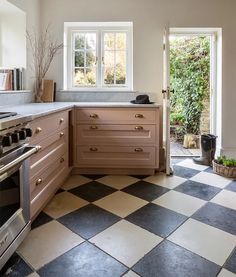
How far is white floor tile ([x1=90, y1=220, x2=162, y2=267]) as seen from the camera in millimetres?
1472

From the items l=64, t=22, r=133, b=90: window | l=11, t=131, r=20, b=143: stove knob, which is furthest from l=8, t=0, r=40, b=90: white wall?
l=11, t=131, r=20, b=143: stove knob

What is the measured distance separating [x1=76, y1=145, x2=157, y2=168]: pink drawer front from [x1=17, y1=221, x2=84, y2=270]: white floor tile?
1.12 m

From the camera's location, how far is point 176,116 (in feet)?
16.6

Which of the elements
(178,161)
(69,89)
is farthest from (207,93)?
(69,89)

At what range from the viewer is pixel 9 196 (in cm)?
138

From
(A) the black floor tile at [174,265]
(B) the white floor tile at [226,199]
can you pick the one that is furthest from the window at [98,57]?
(A) the black floor tile at [174,265]

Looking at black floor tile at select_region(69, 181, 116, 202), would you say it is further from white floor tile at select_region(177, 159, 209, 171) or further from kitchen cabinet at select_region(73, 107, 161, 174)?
white floor tile at select_region(177, 159, 209, 171)

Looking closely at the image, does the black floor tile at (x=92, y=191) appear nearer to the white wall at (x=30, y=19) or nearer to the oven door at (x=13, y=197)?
the oven door at (x=13, y=197)

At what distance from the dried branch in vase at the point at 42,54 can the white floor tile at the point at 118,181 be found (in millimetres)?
1291

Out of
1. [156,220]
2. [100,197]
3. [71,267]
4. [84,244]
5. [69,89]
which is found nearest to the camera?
[71,267]

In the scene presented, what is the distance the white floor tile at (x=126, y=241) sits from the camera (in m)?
1.47

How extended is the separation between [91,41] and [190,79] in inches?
87.0

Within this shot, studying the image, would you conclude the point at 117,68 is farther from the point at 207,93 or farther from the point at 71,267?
the point at 71,267

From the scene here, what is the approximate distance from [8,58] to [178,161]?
2500 millimetres
